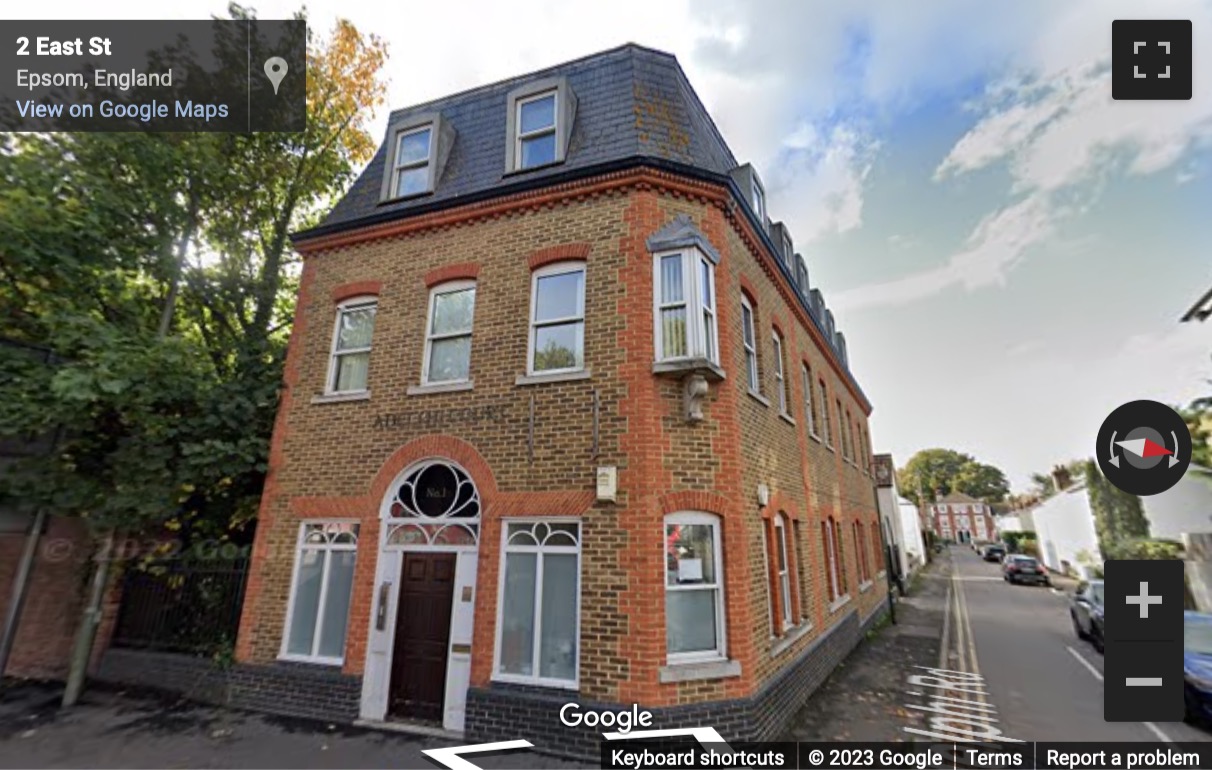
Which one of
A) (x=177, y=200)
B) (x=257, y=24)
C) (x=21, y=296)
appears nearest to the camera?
(x=21, y=296)

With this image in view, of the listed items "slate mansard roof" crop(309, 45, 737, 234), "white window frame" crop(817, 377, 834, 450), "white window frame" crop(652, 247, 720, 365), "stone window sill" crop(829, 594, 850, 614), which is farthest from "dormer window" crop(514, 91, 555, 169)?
"stone window sill" crop(829, 594, 850, 614)

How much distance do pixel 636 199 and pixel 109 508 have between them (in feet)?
31.7

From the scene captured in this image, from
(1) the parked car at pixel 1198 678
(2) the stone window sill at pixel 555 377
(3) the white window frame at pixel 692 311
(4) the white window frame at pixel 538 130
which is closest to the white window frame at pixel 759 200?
(3) the white window frame at pixel 692 311

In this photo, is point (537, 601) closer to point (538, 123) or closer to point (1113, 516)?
point (538, 123)

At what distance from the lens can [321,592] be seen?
826cm

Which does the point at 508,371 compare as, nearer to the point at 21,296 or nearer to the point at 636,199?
the point at 636,199

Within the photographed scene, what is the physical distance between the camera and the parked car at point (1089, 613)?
1285 centimetres

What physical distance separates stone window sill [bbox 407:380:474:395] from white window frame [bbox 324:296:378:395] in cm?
123

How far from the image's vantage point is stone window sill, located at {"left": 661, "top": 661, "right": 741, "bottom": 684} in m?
6.32

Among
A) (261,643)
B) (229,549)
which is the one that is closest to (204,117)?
(229,549)

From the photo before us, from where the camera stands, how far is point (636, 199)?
805 centimetres

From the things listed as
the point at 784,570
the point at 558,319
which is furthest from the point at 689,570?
the point at 558,319

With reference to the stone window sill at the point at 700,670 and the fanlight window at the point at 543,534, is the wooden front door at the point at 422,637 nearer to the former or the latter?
the fanlight window at the point at 543,534

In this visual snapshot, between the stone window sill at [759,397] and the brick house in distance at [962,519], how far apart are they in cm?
10063
